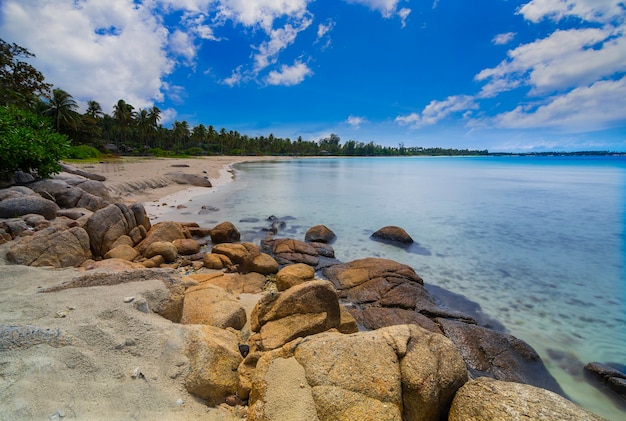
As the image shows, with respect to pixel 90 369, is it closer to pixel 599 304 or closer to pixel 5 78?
pixel 599 304

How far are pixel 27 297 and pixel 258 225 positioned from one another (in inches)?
369

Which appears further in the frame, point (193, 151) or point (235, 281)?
point (193, 151)

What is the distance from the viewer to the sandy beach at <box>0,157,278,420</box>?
2.23 m

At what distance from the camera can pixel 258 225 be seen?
12.9 m

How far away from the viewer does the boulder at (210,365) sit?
2844mm

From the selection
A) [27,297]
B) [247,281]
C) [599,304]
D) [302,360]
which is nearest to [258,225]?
[247,281]

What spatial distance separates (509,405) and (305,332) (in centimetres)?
234

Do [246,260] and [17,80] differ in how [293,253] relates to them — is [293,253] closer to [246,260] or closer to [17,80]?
[246,260]

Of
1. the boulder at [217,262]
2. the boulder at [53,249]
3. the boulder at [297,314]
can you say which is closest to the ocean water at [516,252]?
the boulder at [217,262]

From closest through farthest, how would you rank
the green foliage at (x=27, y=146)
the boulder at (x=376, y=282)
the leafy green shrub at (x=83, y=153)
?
the boulder at (x=376, y=282) < the green foliage at (x=27, y=146) < the leafy green shrub at (x=83, y=153)

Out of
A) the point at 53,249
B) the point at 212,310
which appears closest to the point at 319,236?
the point at 212,310

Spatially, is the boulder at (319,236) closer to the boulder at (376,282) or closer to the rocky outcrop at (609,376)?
the boulder at (376,282)

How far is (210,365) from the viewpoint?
3.02m

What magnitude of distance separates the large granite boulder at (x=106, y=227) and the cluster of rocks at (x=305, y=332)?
29mm
